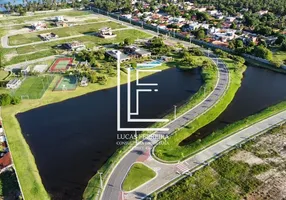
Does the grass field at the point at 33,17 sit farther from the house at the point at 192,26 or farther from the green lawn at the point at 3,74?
the green lawn at the point at 3,74

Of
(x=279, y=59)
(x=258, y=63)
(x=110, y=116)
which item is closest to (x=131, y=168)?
(x=110, y=116)

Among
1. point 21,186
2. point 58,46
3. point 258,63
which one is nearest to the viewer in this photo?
point 21,186

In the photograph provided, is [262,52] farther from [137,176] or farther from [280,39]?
[137,176]

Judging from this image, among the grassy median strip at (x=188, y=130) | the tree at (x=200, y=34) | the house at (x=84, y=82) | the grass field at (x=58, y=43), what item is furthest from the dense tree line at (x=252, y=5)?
the house at (x=84, y=82)

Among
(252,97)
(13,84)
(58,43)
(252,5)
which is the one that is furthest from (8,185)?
(252,5)

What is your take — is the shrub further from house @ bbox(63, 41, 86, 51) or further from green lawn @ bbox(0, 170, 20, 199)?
house @ bbox(63, 41, 86, 51)

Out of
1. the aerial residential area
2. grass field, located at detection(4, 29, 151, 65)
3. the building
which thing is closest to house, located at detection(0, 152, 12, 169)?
the aerial residential area

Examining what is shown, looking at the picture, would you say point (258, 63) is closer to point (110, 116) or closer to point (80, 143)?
point (110, 116)
